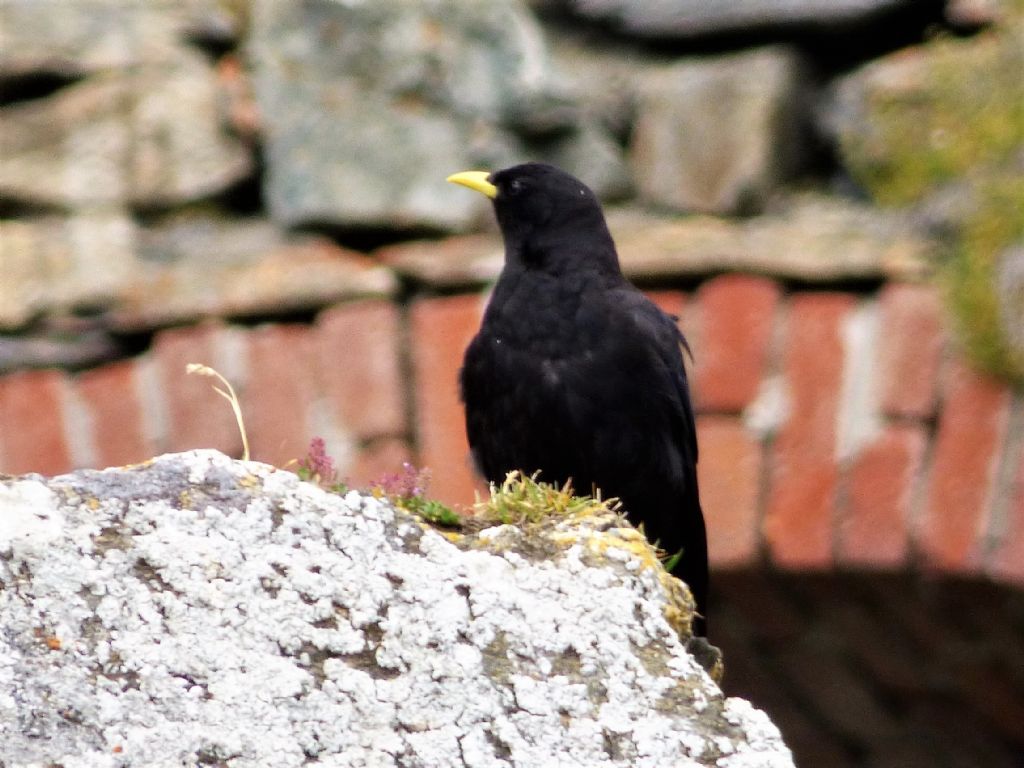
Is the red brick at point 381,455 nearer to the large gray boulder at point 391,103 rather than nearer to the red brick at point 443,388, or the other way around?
the red brick at point 443,388

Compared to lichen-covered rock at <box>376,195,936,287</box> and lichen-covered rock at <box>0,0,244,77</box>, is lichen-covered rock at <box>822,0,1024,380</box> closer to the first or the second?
lichen-covered rock at <box>376,195,936,287</box>

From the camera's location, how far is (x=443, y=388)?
4938 mm

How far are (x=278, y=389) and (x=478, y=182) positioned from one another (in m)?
0.97

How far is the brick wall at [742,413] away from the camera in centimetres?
468

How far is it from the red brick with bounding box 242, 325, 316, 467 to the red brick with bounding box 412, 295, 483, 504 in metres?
0.35

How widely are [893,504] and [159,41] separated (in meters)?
2.87

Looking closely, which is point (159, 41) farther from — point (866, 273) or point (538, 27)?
point (866, 273)

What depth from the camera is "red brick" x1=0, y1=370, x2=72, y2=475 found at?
201 inches

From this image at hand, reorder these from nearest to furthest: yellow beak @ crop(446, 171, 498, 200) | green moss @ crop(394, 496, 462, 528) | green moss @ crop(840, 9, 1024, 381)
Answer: green moss @ crop(394, 496, 462, 528)
yellow beak @ crop(446, 171, 498, 200)
green moss @ crop(840, 9, 1024, 381)

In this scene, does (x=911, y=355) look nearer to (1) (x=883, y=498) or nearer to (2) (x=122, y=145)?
(1) (x=883, y=498)

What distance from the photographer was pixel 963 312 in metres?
4.66

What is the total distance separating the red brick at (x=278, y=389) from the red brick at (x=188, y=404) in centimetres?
10

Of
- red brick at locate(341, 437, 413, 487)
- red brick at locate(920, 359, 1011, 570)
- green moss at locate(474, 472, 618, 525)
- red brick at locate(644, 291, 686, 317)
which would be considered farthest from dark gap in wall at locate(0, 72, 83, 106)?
green moss at locate(474, 472, 618, 525)

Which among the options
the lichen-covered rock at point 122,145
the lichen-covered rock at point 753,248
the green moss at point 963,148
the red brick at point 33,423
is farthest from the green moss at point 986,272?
the red brick at point 33,423
